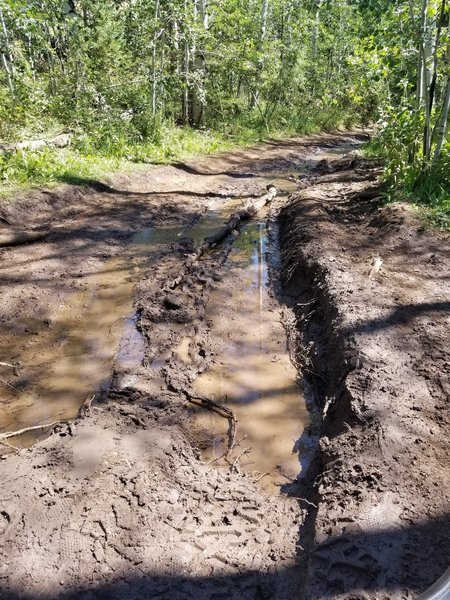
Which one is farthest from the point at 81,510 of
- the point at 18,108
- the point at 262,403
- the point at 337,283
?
the point at 18,108

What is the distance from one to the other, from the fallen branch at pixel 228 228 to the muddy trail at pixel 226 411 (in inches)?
5.1

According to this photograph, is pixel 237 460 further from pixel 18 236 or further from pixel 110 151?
pixel 110 151

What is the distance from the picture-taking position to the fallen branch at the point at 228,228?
21.4 feet

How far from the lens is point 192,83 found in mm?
15211

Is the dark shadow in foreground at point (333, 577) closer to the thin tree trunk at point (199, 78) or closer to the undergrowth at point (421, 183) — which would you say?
the undergrowth at point (421, 183)

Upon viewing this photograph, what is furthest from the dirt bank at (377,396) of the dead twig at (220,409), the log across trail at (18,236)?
the log across trail at (18,236)

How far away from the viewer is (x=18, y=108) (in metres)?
10.1

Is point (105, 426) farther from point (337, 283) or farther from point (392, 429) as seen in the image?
point (337, 283)

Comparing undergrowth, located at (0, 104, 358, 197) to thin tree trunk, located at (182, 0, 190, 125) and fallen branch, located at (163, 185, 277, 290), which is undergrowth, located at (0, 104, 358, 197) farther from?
fallen branch, located at (163, 185, 277, 290)

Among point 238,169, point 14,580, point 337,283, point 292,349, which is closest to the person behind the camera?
point 14,580

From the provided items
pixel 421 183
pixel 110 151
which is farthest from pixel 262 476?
pixel 110 151

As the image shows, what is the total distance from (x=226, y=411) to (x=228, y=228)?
493cm

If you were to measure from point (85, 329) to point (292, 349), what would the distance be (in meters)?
2.38

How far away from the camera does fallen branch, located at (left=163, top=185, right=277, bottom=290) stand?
653 centimetres
